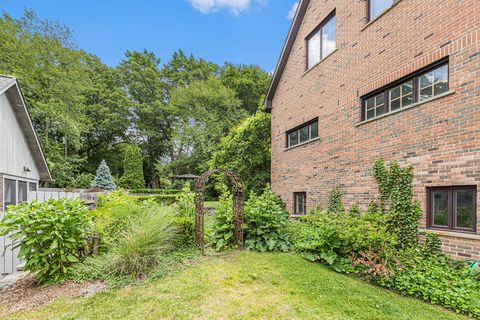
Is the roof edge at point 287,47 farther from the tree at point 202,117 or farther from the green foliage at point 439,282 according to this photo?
the tree at point 202,117

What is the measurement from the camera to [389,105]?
19.8 ft

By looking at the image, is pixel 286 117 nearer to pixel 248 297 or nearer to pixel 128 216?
pixel 128 216

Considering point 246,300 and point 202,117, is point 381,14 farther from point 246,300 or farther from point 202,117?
point 202,117

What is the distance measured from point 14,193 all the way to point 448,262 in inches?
518

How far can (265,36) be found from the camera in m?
23.0

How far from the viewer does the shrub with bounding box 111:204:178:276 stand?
4.35 meters

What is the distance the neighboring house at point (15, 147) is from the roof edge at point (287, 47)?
9.68 meters

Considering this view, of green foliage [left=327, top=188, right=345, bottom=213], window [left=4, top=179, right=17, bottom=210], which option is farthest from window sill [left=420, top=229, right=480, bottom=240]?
window [left=4, top=179, right=17, bottom=210]

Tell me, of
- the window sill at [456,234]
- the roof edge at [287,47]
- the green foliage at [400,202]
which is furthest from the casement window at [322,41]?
the window sill at [456,234]

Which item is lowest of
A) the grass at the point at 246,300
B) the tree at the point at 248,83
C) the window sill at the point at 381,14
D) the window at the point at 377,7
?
the grass at the point at 246,300

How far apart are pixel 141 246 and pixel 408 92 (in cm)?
649

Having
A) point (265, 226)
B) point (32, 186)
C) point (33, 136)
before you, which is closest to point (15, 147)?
point (33, 136)

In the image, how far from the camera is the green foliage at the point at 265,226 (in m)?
6.14

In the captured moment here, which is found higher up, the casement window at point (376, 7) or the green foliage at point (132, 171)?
the casement window at point (376, 7)
